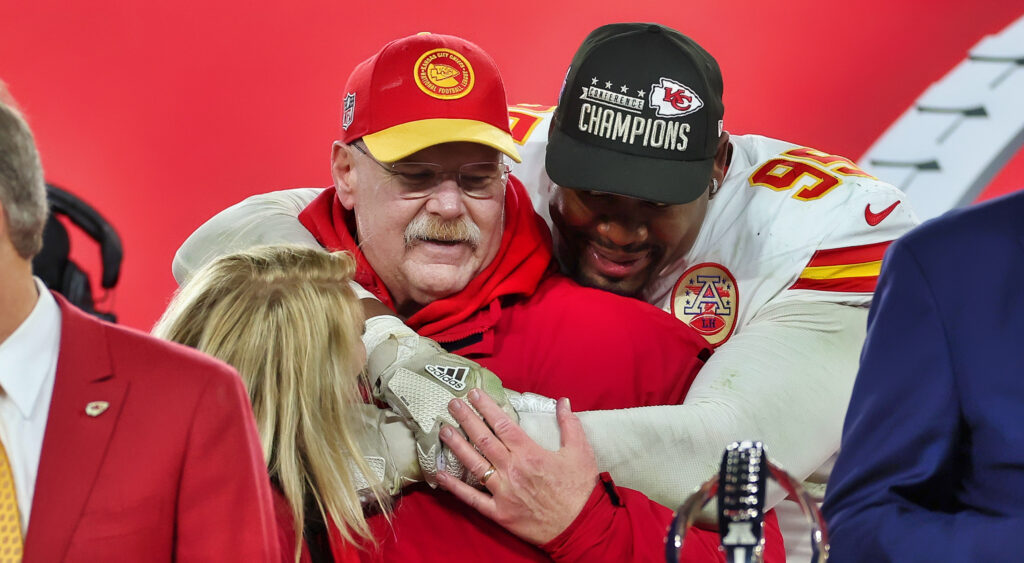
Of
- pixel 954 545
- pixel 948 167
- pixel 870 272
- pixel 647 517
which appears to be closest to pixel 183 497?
pixel 954 545

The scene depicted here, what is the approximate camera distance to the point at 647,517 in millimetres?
1291

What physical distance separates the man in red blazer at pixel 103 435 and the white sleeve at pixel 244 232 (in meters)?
0.89

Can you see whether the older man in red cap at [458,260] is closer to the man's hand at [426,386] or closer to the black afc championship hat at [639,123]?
the man's hand at [426,386]

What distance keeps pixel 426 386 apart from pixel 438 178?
41 centimetres

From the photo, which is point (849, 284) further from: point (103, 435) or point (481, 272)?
point (103, 435)

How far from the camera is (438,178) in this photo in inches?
65.6

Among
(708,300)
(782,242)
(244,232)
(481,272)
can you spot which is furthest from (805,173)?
(244,232)

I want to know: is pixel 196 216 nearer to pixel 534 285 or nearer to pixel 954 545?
pixel 534 285

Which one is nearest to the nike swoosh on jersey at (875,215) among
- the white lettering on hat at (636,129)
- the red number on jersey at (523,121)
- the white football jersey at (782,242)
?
the white football jersey at (782,242)

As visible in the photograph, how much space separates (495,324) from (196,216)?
122cm

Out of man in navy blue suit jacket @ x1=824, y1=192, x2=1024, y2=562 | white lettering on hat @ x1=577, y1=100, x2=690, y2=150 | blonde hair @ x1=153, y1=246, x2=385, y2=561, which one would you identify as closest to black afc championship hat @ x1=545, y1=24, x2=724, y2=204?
white lettering on hat @ x1=577, y1=100, x2=690, y2=150

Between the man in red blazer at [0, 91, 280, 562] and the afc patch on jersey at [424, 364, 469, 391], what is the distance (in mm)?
539

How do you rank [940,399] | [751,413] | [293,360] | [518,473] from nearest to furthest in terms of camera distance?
1. [940,399]
2. [293,360]
3. [518,473]
4. [751,413]

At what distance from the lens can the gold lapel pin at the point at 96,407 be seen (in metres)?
0.75
